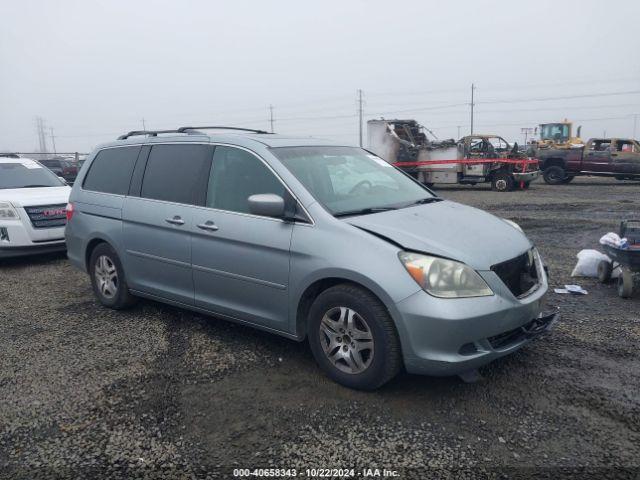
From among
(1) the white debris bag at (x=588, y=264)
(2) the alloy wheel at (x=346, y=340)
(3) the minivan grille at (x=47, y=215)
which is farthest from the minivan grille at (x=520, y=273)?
(3) the minivan grille at (x=47, y=215)

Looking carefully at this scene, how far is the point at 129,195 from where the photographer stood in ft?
16.6

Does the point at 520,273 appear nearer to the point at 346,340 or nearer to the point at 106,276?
the point at 346,340

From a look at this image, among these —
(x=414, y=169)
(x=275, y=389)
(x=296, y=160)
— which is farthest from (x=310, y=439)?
(x=414, y=169)

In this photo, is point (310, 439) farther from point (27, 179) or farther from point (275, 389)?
point (27, 179)

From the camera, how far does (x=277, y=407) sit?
336 centimetres

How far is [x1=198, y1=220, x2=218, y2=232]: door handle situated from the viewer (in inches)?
165

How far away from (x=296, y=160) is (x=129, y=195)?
1.85 m

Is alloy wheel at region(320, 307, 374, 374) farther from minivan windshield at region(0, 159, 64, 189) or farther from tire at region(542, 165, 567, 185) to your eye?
tire at region(542, 165, 567, 185)

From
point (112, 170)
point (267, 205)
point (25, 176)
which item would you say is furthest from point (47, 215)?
point (267, 205)

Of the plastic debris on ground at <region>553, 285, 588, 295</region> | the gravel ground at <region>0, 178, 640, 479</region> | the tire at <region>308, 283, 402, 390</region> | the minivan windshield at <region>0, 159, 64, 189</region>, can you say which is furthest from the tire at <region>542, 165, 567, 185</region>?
the tire at <region>308, 283, 402, 390</region>

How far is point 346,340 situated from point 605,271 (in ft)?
13.0

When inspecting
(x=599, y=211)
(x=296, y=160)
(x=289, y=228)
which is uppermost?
(x=296, y=160)

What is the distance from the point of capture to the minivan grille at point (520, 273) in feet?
11.4

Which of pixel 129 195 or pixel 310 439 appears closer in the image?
pixel 310 439
